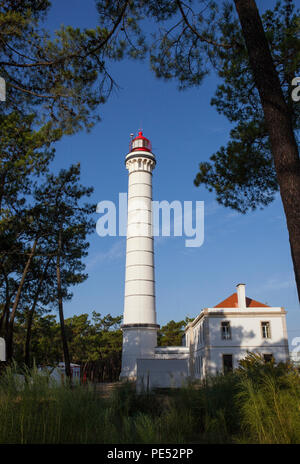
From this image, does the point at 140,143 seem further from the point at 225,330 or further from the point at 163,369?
the point at 163,369

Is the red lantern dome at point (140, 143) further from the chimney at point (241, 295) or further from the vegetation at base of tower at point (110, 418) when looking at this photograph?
the vegetation at base of tower at point (110, 418)

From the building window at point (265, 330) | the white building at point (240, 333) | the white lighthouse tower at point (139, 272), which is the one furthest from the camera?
the building window at point (265, 330)

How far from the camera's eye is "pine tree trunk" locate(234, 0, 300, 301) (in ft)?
16.6

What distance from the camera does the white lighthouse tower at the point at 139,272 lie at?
23781 mm

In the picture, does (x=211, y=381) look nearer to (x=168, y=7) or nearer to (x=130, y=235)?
(x=168, y=7)

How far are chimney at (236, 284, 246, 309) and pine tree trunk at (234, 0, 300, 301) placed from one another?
20.9 meters

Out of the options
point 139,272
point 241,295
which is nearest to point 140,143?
point 139,272

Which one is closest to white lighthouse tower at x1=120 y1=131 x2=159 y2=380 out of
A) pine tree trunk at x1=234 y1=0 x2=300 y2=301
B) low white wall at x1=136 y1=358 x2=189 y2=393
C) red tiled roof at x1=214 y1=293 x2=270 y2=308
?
red tiled roof at x1=214 y1=293 x2=270 y2=308

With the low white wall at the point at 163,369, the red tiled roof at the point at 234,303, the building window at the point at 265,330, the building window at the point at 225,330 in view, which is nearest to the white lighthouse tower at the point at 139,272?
the building window at the point at 225,330

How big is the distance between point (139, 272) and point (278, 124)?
775 inches

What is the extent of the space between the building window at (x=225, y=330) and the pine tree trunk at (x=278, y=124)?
67.7 ft

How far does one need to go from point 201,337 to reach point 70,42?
22.8 meters

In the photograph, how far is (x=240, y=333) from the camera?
24547 mm

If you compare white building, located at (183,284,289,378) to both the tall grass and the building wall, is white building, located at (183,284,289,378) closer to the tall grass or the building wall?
the building wall
